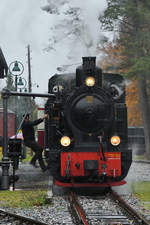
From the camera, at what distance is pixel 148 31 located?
819 inches

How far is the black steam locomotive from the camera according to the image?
8555mm

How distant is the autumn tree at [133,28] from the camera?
19.8m

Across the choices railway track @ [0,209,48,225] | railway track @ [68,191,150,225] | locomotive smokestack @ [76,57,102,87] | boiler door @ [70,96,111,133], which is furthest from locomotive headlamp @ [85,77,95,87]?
railway track @ [0,209,48,225]

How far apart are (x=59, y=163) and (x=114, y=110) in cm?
174

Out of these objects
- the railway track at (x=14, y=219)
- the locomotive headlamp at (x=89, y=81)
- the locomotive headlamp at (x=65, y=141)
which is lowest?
the railway track at (x=14, y=219)

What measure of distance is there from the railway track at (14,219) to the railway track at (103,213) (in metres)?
0.67

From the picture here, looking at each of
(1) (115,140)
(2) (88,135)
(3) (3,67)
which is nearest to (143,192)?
(1) (115,140)

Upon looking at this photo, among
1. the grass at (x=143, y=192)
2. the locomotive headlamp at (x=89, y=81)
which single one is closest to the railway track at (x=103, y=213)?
the grass at (x=143, y=192)

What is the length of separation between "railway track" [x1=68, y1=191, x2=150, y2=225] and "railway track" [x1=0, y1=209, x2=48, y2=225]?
2.20ft

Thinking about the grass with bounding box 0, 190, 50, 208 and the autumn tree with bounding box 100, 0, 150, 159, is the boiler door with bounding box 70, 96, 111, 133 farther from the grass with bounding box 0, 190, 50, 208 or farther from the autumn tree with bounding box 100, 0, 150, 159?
the autumn tree with bounding box 100, 0, 150, 159

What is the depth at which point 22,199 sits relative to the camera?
8.20m

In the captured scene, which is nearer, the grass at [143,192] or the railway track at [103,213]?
the railway track at [103,213]

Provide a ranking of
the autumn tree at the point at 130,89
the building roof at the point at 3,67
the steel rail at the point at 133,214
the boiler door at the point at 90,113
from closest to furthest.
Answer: the steel rail at the point at 133,214, the boiler door at the point at 90,113, the building roof at the point at 3,67, the autumn tree at the point at 130,89

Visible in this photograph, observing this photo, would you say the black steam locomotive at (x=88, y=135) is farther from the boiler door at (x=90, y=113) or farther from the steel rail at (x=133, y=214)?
the steel rail at (x=133, y=214)
